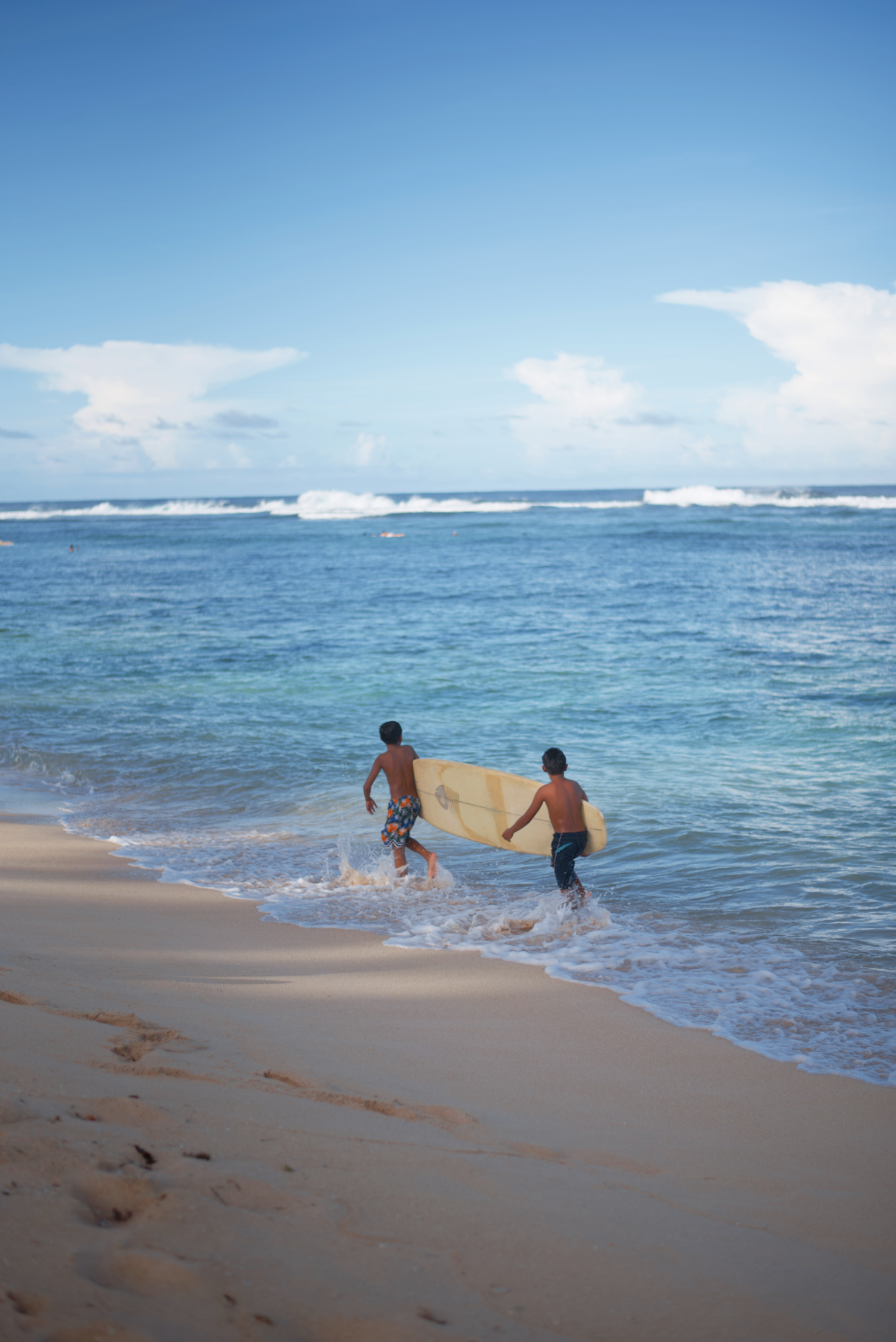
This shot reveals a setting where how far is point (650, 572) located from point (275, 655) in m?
21.1

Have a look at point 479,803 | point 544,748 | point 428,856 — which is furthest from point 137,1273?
point 544,748

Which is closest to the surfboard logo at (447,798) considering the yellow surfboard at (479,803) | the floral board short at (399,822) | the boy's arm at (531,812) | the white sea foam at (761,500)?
the yellow surfboard at (479,803)

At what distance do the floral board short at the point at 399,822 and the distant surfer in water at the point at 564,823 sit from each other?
1382mm

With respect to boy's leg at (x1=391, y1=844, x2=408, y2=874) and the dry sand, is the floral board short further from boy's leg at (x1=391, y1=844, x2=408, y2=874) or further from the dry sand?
the dry sand

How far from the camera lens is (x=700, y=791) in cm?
1008

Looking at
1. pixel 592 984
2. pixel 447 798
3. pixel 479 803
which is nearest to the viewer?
pixel 592 984

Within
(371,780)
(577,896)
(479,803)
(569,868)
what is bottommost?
(577,896)

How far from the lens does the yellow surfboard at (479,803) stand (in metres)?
7.95

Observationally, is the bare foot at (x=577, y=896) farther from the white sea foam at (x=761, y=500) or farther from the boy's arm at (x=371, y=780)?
the white sea foam at (x=761, y=500)

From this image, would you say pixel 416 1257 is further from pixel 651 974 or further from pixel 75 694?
pixel 75 694

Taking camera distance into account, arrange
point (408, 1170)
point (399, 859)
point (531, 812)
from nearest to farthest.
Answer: point (408, 1170) → point (531, 812) → point (399, 859)

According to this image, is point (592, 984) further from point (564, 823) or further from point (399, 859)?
point (399, 859)

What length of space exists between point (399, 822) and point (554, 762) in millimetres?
1818

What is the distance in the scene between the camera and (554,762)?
706 cm
